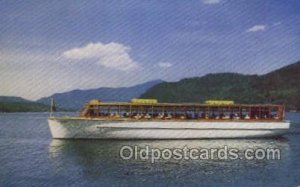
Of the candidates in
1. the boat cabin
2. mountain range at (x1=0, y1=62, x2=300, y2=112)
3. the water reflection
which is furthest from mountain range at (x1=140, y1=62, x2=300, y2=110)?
the water reflection

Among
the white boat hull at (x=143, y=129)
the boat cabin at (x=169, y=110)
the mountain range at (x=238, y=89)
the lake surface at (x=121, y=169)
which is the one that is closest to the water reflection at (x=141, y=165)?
the lake surface at (x=121, y=169)

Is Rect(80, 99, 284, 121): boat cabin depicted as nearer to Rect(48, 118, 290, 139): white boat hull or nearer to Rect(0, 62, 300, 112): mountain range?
Rect(48, 118, 290, 139): white boat hull

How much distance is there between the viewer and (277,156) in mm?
27266

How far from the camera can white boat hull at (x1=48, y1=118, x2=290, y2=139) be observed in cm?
3170

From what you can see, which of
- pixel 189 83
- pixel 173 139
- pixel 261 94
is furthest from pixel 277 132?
pixel 189 83

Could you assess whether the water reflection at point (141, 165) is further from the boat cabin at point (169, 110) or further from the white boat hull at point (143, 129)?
the boat cabin at point (169, 110)

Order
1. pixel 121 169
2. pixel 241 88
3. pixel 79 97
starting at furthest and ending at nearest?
pixel 79 97
pixel 241 88
pixel 121 169

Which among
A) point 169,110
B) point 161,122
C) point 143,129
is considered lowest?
point 143,129

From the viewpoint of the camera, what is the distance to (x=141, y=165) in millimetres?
21984

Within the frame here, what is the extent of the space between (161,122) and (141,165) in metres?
10.5

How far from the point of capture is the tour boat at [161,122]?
3175 cm

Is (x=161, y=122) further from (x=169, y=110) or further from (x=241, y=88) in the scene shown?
(x=241, y=88)

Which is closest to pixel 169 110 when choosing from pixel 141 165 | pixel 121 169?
pixel 141 165

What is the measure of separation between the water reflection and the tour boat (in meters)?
1.61
